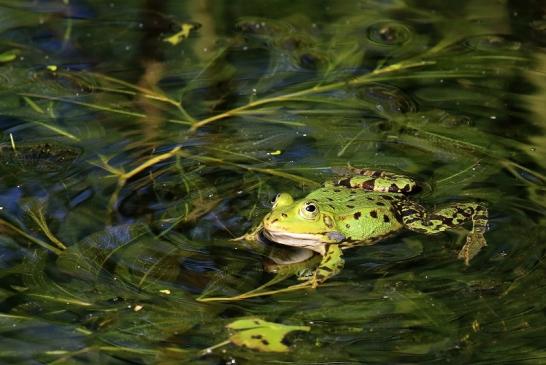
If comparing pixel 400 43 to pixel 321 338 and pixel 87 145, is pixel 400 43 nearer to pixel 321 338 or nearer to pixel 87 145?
pixel 87 145

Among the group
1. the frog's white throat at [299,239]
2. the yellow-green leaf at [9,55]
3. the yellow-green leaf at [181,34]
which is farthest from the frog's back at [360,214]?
the yellow-green leaf at [9,55]

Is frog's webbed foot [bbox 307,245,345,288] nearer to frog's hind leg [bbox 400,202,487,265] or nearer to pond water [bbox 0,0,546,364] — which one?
pond water [bbox 0,0,546,364]

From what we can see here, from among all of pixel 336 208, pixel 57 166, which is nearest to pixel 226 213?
pixel 336 208

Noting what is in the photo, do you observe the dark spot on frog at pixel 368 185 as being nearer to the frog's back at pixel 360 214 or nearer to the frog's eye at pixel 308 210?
the frog's back at pixel 360 214

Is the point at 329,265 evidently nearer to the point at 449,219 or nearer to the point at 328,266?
the point at 328,266

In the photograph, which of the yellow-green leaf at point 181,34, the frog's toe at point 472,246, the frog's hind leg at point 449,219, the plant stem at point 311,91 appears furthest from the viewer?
the yellow-green leaf at point 181,34

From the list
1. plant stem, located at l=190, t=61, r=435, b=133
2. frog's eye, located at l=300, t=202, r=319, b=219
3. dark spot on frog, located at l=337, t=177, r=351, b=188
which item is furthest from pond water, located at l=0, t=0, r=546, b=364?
frog's eye, located at l=300, t=202, r=319, b=219
